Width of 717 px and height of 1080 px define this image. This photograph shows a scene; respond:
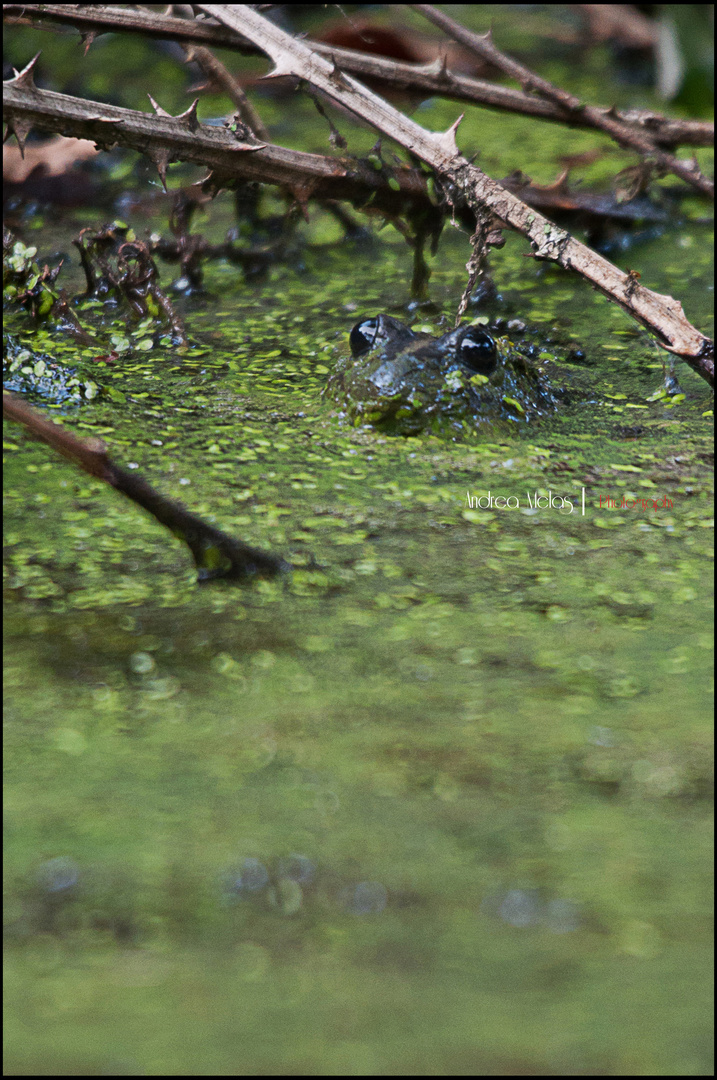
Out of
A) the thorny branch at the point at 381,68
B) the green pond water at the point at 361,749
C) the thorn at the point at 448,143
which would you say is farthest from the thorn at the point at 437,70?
the green pond water at the point at 361,749

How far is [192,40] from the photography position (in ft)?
7.07

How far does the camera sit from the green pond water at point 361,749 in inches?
30.4

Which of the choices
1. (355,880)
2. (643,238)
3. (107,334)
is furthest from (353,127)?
(355,880)

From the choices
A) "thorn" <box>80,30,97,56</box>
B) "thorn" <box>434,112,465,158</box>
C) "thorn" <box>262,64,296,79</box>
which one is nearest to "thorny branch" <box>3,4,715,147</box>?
"thorn" <box>80,30,97,56</box>

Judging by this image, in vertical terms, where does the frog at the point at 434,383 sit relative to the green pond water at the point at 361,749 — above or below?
above

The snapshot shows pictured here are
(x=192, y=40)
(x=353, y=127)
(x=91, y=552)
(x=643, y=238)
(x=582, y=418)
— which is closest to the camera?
(x=91, y=552)

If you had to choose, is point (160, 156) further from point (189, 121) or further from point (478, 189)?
point (478, 189)

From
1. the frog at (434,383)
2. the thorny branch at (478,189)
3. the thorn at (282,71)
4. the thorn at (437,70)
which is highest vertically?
the thorn at (437,70)

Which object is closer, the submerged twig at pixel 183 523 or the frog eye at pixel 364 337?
the submerged twig at pixel 183 523

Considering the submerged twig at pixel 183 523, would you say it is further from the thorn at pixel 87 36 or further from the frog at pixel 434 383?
the thorn at pixel 87 36

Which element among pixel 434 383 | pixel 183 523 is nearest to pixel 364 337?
pixel 434 383

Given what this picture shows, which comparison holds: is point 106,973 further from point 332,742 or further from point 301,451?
point 301,451

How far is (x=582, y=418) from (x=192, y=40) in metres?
1.15

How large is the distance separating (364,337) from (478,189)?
33 centimetres
